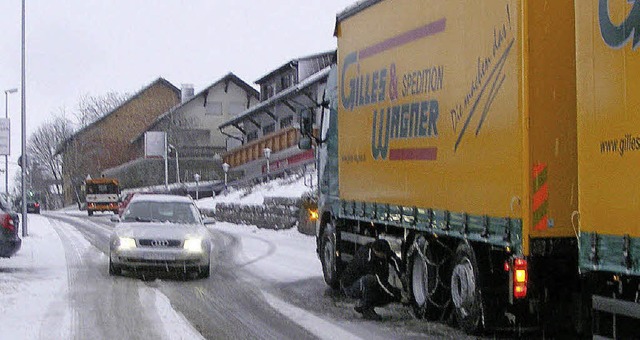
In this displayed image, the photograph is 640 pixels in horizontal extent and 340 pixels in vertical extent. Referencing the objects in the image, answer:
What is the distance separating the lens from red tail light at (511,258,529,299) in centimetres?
914

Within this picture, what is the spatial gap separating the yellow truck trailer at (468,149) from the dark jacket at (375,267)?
0.66ft

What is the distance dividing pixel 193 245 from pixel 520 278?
8.80 m

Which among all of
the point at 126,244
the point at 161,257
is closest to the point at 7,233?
the point at 126,244

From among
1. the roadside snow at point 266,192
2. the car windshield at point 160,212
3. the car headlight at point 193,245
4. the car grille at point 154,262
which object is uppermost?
the roadside snow at point 266,192

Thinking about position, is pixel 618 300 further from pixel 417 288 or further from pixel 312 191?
pixel 312 191

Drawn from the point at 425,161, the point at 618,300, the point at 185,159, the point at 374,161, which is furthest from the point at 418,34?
the point at 185,159

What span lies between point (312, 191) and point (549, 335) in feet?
69.3

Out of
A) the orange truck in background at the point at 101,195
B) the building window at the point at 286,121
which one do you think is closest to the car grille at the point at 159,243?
the building window at the point at 286,121

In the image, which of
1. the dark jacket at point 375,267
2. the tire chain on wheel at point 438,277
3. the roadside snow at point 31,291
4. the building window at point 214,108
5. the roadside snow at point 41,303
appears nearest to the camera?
the roadside snow at point 41,303

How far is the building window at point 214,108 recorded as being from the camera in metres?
83.4

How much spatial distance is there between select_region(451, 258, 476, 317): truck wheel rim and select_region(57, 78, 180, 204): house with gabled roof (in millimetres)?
90006

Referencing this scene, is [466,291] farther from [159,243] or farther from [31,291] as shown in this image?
[159,243]

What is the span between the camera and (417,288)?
39.9 ft

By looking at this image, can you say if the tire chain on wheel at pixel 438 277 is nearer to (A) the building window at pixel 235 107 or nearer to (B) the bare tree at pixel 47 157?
(A) the building window at pixel 235 107
